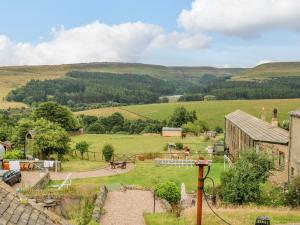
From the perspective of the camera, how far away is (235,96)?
576ft

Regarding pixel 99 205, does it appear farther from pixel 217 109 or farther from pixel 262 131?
pixel 217 109

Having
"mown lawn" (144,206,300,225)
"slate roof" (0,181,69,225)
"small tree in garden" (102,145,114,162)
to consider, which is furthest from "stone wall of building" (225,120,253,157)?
"slate roof" (0,181,69,225)

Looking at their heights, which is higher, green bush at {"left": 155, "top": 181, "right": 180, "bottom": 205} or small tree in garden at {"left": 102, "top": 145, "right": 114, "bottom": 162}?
green bush at {"left": 155, "top": 181, "right": 180, "bottom": 205}

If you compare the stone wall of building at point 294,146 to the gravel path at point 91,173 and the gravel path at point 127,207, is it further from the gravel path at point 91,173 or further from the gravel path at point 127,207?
the gravel path at point 91,173

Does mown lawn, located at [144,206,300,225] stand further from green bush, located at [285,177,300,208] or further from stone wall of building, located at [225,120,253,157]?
stone wall of building, located at [225,120,253,157]

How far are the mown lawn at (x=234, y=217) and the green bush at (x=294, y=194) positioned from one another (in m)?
2.38

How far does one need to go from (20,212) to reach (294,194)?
19.7 m

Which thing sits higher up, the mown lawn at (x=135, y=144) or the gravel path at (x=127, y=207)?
the gravel path at (x=127, y=207)

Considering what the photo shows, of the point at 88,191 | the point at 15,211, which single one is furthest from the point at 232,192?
the point at 15,211

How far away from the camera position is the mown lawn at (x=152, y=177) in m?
34.8

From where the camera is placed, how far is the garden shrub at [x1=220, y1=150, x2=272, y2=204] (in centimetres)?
2494

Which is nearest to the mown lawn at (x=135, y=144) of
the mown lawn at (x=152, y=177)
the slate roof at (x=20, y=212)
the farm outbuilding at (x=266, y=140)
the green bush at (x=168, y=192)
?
the mown lawn at (x=152, y=177)

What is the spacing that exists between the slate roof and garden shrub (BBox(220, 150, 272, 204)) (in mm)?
18006

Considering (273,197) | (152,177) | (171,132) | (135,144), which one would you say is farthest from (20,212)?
(171,132)
